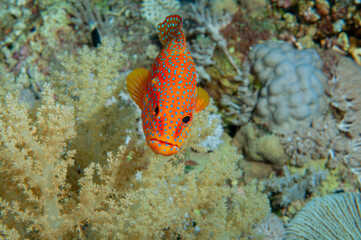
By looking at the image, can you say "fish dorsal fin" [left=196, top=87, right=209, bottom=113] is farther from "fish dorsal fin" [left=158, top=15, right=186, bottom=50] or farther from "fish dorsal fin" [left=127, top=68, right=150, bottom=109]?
"fish dorsal fin" [left=158, top=15, right=186, bottom=50]

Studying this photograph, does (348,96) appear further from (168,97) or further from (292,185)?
(168,97)

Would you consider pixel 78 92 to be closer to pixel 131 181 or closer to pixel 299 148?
pixel 131 181

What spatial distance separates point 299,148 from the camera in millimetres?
5469

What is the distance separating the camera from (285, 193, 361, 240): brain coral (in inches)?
166

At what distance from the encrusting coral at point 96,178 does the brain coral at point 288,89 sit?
255 cm

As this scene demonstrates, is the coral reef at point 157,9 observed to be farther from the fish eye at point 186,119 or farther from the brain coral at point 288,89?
the fish eye at point 186,119

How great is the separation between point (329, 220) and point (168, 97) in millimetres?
3850

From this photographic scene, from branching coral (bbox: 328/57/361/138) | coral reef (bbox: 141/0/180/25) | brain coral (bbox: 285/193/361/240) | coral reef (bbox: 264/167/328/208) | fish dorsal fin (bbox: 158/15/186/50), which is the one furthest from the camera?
coral reef (bbox: 141/0/180/25)

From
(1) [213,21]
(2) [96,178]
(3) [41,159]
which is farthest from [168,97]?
(1) [213,21]

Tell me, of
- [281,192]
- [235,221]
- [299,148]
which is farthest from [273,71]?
[235,221]

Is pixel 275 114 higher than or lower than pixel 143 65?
lower

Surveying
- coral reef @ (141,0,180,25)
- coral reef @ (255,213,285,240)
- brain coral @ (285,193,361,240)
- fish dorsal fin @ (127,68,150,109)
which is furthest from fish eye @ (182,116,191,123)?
coral reef @ (141,0,180,25)

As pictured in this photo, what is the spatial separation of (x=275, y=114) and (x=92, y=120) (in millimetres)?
3998

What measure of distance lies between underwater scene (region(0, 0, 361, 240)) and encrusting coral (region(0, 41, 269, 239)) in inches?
0.6
